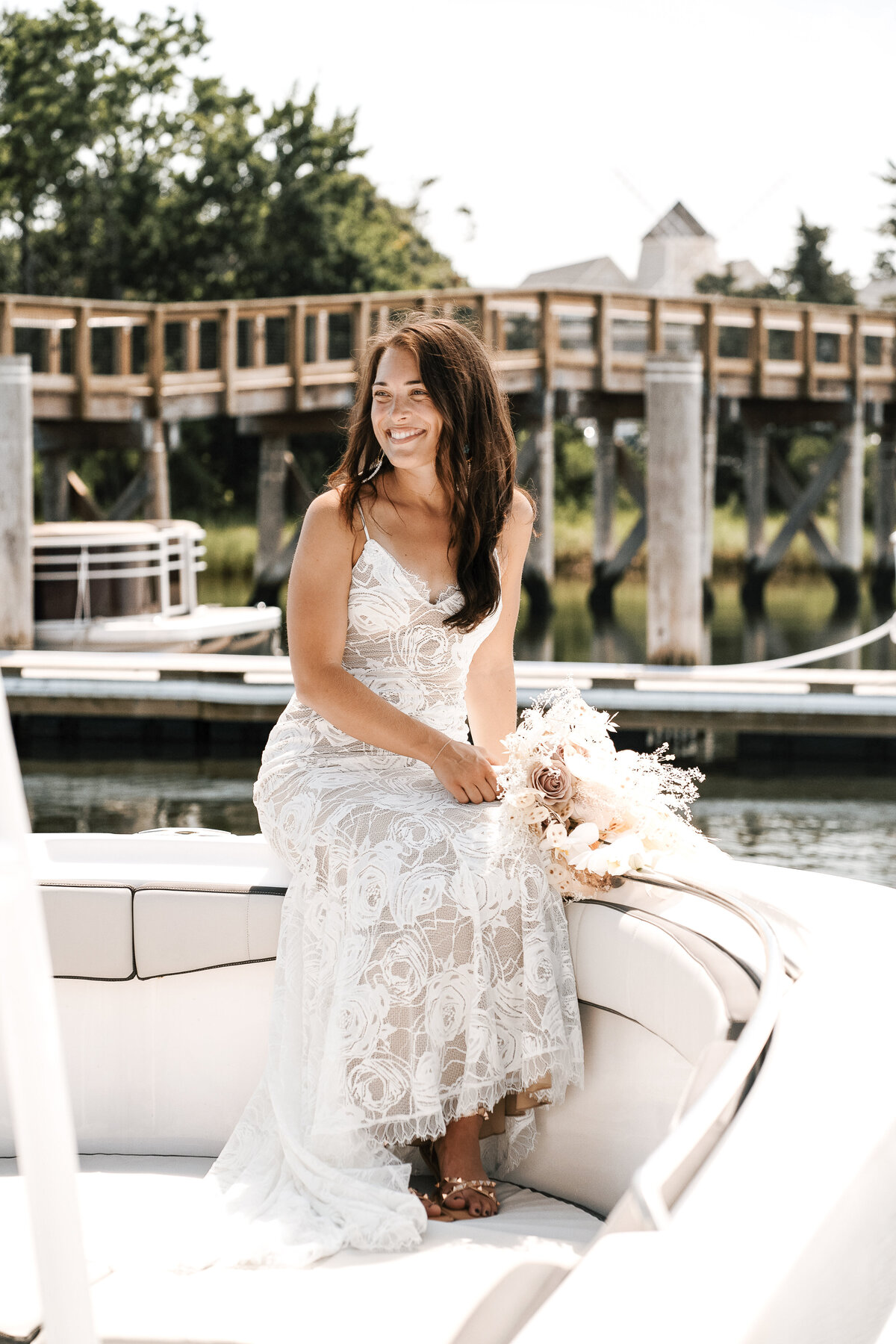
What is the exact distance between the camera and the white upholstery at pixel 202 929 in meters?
2.23

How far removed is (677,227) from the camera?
5047 centimetres

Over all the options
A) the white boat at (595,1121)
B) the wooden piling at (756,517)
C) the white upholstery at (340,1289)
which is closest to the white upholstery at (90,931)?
the white boat at (595,1121)

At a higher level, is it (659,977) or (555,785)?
(555,785)

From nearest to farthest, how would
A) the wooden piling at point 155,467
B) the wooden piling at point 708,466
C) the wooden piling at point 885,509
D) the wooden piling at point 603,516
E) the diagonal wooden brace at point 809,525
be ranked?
the wooden piling at point 155,467, the wooden piling at point 708,466, the wooden piling at point 603,516, the diagonal wooden brace at point 809,525, the wooden piling at point 885,509

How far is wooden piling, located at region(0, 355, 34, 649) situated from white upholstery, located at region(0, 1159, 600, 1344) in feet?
26.6

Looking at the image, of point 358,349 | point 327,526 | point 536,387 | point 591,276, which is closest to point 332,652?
point 327,526

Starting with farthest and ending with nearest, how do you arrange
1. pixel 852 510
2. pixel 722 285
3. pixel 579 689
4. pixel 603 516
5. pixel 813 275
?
pixel 722 285
pixel 813 275
pixel 603 516
pixel 852 510
pixel 579 689

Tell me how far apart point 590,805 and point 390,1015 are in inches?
16.3

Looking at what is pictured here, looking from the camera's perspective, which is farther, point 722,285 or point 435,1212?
point 722,285

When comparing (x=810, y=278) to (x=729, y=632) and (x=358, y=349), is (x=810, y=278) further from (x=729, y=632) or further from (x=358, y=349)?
(x=358, y=349)

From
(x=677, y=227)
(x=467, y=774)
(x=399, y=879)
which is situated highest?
(x=677, y=227)

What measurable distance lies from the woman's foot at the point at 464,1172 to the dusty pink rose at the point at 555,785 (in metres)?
0.45

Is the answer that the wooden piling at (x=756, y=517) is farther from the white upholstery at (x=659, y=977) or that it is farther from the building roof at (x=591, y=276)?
the building roof at (x=591, y=276)

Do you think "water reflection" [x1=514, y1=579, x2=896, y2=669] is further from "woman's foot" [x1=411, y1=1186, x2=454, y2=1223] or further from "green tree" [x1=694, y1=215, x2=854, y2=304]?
"green tree" [x1=694, y1=215, x2=854, y2=304]
